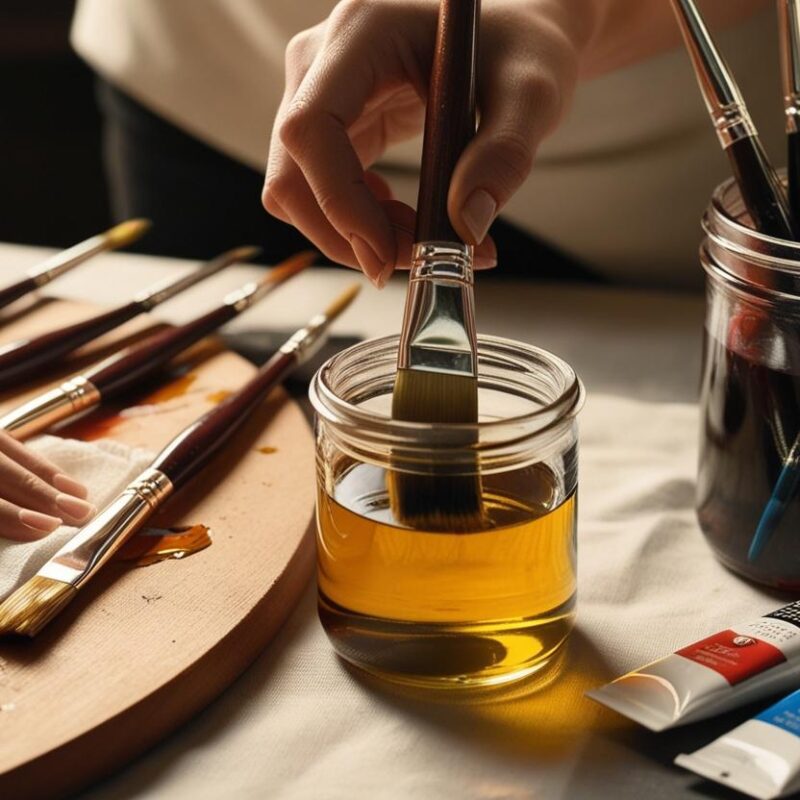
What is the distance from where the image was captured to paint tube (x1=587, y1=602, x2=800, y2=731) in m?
0.47

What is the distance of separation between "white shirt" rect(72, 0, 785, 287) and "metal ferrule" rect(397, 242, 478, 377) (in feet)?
1.56

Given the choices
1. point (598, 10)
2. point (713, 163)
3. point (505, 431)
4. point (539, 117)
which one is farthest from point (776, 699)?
point (713, 163)

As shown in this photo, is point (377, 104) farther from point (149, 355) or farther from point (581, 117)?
point (581, 117)

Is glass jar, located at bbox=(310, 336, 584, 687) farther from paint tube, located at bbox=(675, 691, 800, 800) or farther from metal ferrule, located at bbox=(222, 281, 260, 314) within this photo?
metal ferrule, located at bbox=(222, 281, 260, 314)

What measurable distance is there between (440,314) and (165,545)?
0.19m

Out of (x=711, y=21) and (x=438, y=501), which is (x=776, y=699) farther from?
(x=711, y=21)

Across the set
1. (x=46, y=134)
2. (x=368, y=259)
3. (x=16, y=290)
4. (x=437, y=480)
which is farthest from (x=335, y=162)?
(x=46, y=134)

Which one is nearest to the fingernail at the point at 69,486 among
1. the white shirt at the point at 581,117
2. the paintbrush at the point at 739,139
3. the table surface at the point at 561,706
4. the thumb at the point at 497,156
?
the table surface at the point at 561,706

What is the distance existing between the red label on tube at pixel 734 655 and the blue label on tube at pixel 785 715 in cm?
2

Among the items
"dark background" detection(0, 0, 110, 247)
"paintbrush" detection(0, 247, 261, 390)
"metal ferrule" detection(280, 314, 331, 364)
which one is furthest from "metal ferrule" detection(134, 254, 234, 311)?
"dark background" detection(0, 0, 110, 247)

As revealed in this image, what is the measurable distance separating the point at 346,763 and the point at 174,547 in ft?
0.50

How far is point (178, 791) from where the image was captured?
1.52ft

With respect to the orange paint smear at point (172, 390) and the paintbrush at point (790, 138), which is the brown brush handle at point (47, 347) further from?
the paintbrush at point (790, 138)

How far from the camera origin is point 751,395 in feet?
1.82
